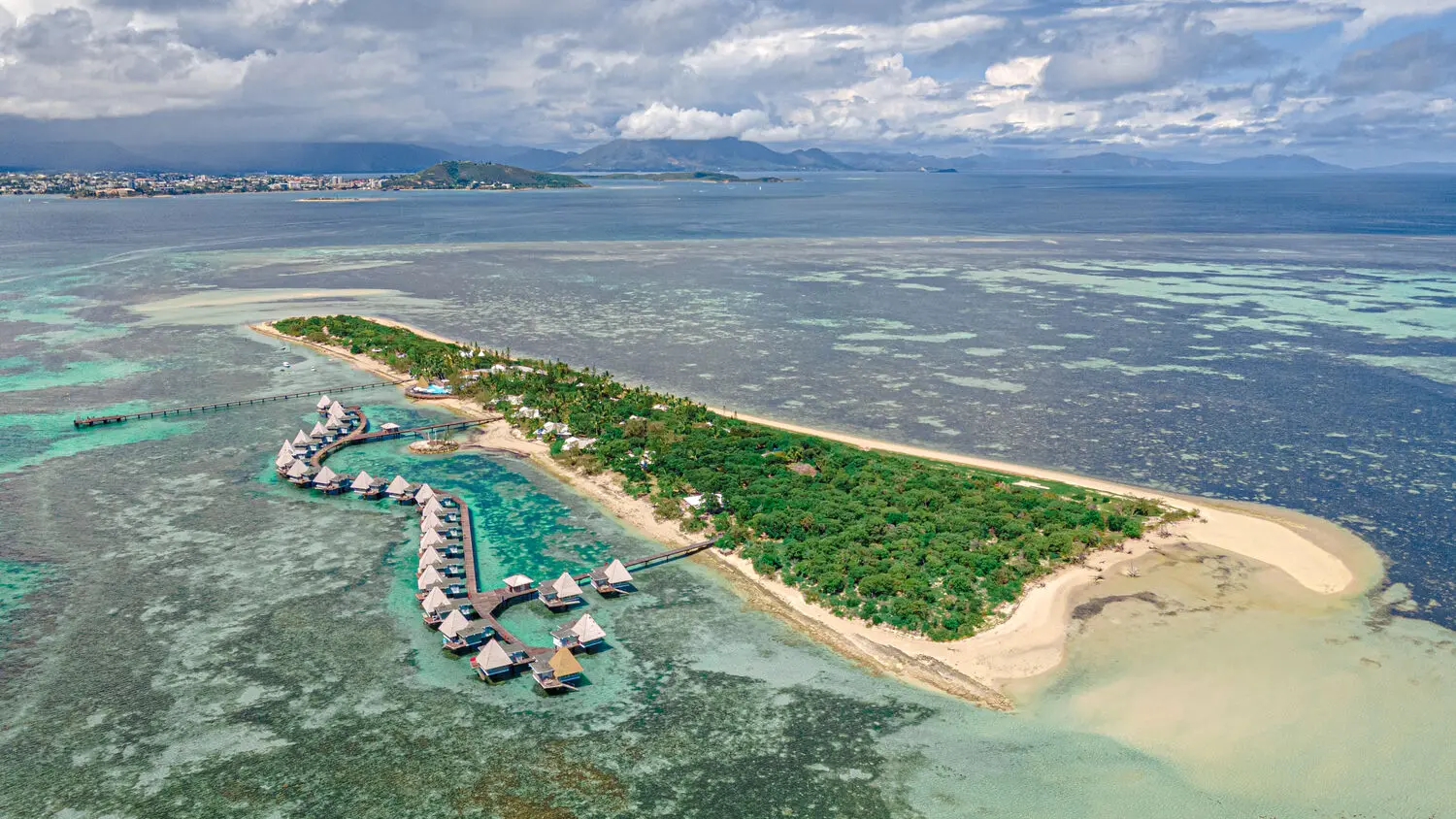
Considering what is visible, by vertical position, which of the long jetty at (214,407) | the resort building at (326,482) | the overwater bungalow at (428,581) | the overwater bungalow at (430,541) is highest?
the long jetty at (214,407)

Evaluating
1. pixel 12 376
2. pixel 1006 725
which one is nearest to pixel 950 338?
pixel 1006 725

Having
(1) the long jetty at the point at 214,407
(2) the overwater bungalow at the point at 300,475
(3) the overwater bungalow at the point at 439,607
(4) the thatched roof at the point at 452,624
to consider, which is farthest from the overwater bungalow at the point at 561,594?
(1) the long jetty at the point at 214,407

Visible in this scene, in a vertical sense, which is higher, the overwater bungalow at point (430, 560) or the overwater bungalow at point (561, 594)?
the overwater bungalow at point (430, 560)

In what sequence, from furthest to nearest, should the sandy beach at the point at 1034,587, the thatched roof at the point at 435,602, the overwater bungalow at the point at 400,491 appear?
1. the overwater bungalow at the point at 400,491
2. the thatched roof at the point at 435,602
3. the sandy beach at the point at 1034,587

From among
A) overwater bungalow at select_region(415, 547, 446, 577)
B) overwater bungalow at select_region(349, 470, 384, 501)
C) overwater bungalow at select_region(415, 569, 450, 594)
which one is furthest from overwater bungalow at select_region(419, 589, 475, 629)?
overwater bungalow at select_region(349, 470, 384, 501)

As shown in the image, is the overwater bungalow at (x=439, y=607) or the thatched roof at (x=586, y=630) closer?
the thatched roof at (x=586, y=630)

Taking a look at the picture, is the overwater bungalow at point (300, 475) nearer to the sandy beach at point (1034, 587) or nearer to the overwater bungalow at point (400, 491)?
the overwater bungalow at point (400, 491)

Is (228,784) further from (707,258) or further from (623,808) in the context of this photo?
(707,258)
